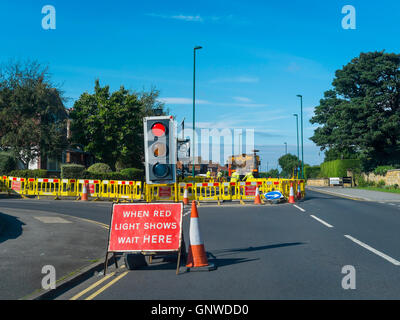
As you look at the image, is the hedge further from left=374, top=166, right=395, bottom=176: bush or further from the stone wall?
left=374, top=166, right=395, bottom=176: bush

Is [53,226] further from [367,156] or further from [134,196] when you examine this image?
[367,156]

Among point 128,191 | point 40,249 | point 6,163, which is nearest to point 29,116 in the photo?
point 6,163

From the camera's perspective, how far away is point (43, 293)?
523cm

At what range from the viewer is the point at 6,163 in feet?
101

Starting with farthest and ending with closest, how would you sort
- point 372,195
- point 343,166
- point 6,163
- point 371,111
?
point 343,166 < point 371,111 < point 6,163 < point 372,195

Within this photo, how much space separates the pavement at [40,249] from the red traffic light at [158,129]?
8.27 feet

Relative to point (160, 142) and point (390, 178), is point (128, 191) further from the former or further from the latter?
point (390, 178)

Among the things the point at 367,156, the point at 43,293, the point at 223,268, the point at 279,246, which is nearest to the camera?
the point at 43,293

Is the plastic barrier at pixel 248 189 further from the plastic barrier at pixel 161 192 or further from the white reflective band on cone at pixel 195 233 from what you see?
the white reflective band on cone at pixel 195 233

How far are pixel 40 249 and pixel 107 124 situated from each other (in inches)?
1295

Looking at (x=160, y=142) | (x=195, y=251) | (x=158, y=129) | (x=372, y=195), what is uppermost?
(x=158, y=129)

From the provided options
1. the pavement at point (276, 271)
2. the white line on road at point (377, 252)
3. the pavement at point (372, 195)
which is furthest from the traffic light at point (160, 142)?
the pavement at point (372, 195)

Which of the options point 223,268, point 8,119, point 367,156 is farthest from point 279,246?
point 367,156
